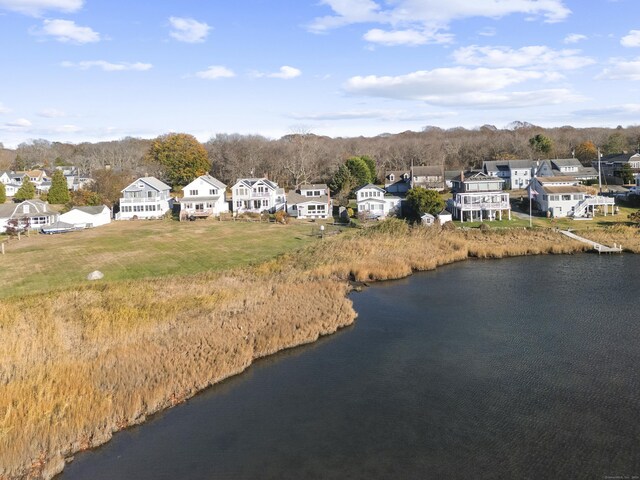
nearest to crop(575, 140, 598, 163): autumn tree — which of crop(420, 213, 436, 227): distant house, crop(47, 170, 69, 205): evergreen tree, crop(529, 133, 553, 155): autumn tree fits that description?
crop(529, 133, 553, 155): autumn tree

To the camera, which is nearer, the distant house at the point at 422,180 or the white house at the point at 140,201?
the white house at the point at 140,201

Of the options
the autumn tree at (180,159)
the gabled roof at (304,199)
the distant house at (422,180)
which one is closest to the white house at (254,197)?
the gabled roof at (304,199)

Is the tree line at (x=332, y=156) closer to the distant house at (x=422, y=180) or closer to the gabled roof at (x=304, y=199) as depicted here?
the distant house at (x=422, y=180)

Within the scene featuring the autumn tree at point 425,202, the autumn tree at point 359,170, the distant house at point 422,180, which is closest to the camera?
the autumn tree at point 425,202

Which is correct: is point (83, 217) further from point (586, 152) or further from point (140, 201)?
point (586, 152)

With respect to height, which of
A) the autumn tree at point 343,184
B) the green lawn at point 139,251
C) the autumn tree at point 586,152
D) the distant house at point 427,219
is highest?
the autumn tree at point 586,152

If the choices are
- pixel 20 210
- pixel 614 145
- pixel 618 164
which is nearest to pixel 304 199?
pixel 20 210

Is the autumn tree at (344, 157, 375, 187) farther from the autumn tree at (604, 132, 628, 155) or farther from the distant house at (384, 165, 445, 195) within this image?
the autumn tree at (604, 132, 628, 155)
